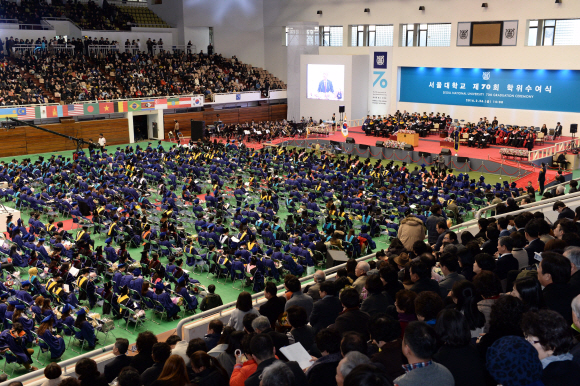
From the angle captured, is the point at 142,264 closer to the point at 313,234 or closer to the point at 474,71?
the point at 313,234

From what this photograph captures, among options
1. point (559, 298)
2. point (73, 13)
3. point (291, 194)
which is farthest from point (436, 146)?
point (73, 13)

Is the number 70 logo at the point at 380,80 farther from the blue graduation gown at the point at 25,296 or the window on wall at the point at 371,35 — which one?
the blue graduation gown at the point at 25,296

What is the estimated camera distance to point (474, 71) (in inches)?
1425

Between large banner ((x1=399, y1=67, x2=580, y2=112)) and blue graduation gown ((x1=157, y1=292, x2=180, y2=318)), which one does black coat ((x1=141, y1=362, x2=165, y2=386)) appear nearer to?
blue graduation gown ((x1=157, y1=292, x2=180, y2=318))

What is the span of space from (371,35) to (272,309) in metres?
38.2

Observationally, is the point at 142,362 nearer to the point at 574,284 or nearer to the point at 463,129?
the point at 574,284

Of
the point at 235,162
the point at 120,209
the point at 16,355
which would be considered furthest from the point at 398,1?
the point at 16,355

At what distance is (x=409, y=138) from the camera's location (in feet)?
106

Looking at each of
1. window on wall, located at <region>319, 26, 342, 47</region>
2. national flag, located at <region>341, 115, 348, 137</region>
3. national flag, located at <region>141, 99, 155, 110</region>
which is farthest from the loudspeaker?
window on wall, located at <region>319, 26, 342, 47</region>

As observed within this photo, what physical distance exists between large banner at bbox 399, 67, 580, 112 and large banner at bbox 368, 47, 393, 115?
1088 mm

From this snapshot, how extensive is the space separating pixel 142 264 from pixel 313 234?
4.69 m

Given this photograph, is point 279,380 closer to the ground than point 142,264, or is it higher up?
higher up

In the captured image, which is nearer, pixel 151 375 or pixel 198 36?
pixel 151 375

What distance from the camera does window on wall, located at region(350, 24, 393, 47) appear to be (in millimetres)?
40875
